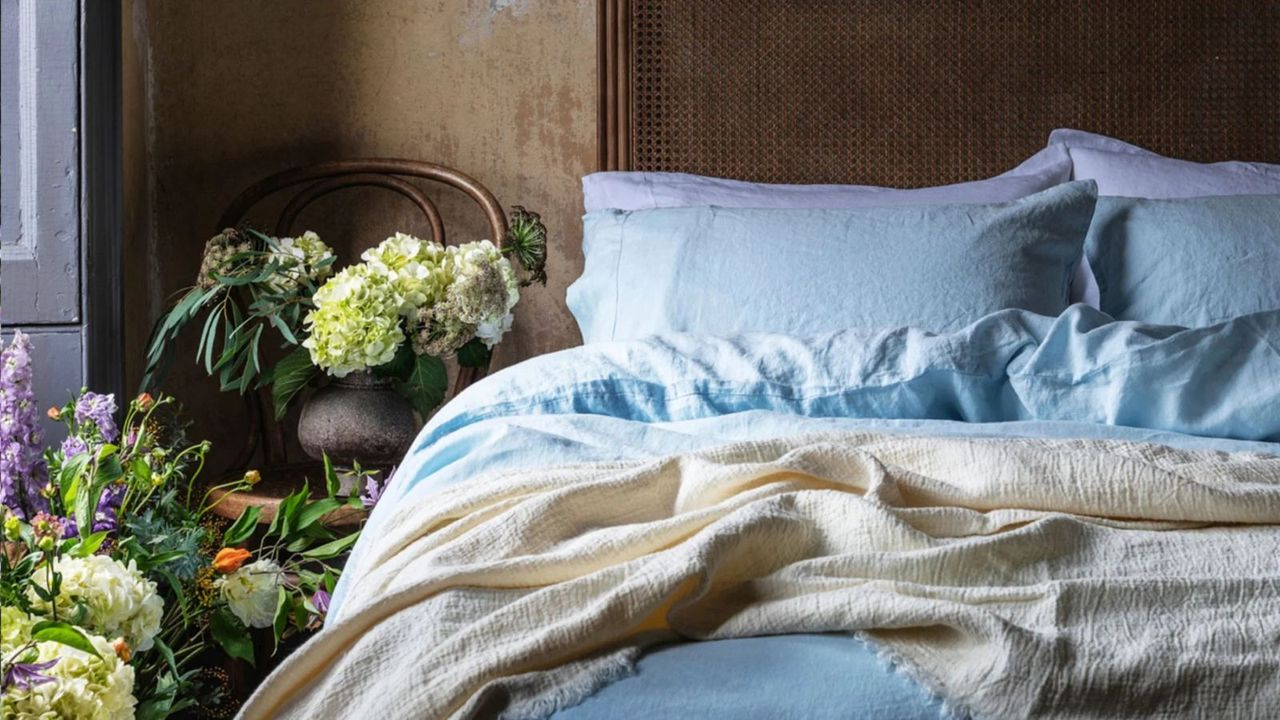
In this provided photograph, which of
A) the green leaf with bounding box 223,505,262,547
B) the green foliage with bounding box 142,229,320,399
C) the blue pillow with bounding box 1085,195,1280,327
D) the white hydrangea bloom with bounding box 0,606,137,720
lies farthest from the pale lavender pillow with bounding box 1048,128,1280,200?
the white hydrangea bloom with bounding box 0,606,137,720

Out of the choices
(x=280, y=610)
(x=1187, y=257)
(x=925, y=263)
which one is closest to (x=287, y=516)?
(x=280, y=610)

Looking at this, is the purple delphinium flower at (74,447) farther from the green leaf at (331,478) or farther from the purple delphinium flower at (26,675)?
the purple delphinium flower at (26,675)

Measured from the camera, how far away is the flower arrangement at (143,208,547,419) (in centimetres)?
206

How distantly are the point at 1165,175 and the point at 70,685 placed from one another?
6.64 ft

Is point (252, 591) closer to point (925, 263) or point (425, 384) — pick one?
point (425, 384)

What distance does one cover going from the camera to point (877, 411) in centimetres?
162

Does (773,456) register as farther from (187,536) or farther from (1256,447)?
(187,536)

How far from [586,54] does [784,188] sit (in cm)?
58

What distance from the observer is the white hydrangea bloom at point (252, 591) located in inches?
64.1

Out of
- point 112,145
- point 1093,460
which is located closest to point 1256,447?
point 1093,460

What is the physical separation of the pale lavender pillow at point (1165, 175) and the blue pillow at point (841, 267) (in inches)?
8.7

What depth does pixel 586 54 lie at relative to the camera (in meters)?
2.71

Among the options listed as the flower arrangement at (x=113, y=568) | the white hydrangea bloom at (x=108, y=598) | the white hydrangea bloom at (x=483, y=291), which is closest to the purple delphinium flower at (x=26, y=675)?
the flower arrangement at (x=113, y=568)

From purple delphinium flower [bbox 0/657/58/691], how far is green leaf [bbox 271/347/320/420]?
1.17 meters
